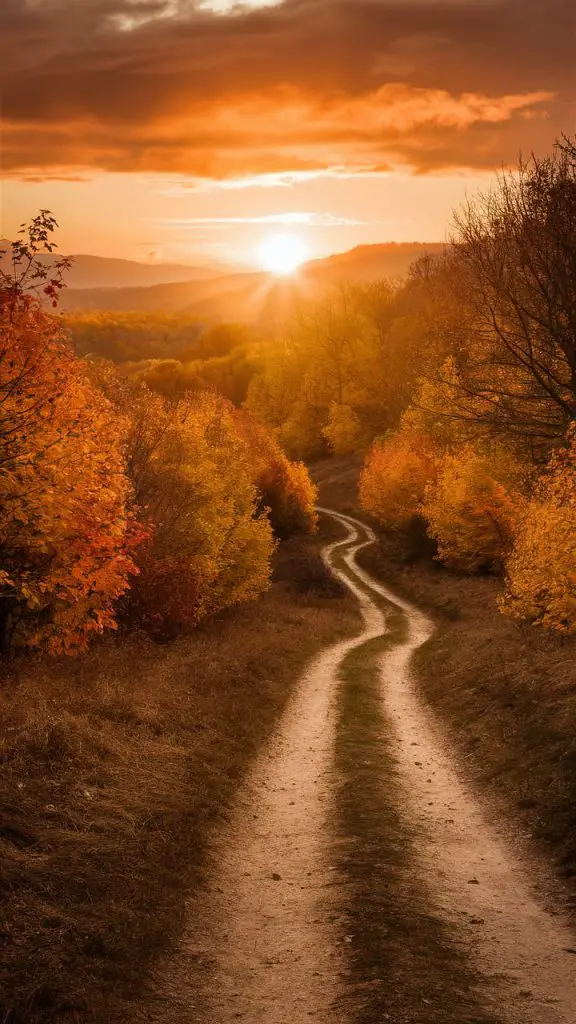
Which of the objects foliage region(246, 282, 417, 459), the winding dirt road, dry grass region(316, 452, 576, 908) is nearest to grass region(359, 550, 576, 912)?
dry grass region(316, 452, 576, 908)

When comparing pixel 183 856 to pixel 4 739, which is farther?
pixel 4 739

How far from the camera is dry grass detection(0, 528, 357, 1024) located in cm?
883

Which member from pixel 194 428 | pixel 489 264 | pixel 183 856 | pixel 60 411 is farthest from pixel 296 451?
pixel 183 856

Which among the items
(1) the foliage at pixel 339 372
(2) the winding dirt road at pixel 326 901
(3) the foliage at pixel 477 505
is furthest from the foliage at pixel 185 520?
(1) the foliage at pixel 339 372

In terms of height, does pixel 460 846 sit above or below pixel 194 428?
below

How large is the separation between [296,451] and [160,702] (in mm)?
84368

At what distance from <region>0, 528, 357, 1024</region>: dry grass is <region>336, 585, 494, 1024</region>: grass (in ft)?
7.62

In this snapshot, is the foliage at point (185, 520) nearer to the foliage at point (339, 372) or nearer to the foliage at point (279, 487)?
the foliage at point (279, 487)

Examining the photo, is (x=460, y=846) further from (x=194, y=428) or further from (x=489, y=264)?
(x=194, y=428)

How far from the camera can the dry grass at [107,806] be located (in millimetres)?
8828

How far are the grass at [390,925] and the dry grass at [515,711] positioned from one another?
212cm

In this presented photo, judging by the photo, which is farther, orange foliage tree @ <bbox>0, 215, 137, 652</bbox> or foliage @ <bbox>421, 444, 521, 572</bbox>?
foliage @ <bbox>421, 444, 521, 572</bbox>

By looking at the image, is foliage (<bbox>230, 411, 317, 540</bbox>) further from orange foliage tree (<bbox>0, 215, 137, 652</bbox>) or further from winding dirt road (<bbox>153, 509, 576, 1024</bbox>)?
winding dirt road (<bbox>153, 509, 576, 1024</bbox>)

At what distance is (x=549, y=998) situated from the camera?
347 inches
